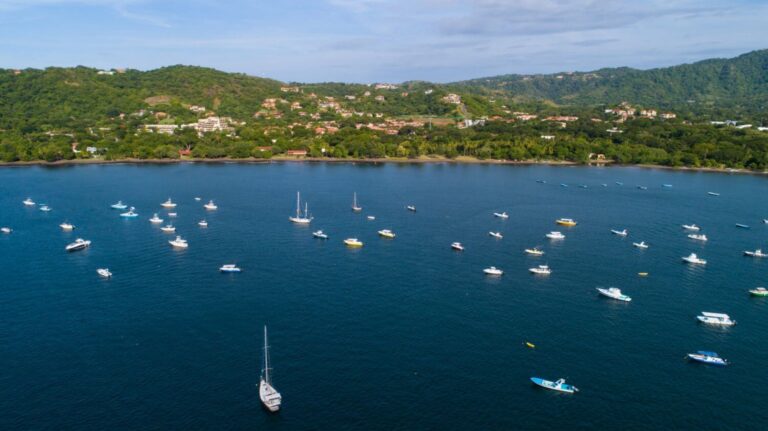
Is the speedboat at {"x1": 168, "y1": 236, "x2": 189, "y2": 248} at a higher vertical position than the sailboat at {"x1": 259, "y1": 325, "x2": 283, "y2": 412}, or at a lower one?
higher

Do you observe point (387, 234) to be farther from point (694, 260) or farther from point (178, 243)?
point (694, 260)

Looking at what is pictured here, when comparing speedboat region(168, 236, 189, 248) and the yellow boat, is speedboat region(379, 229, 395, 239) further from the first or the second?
the yellow boat

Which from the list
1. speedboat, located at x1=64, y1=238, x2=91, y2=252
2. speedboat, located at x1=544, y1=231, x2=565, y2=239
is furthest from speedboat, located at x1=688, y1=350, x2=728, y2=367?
speedboat, located at x1=64, y1=238, x2=91, y2=252

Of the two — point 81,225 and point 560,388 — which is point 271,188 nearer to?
point 81,225

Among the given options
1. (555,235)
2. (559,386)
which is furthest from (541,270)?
(559,386)

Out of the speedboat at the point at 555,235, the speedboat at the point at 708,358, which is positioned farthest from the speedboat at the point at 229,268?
the speedboat at the point at 708,358

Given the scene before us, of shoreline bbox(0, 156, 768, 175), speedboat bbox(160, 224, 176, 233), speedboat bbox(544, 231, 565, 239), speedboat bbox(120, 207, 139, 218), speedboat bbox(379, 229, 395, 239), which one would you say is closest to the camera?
speedboat bbox(379, 229, 395, 239)

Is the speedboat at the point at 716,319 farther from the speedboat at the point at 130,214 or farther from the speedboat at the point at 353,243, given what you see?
the speedboat at the point at 130,214
